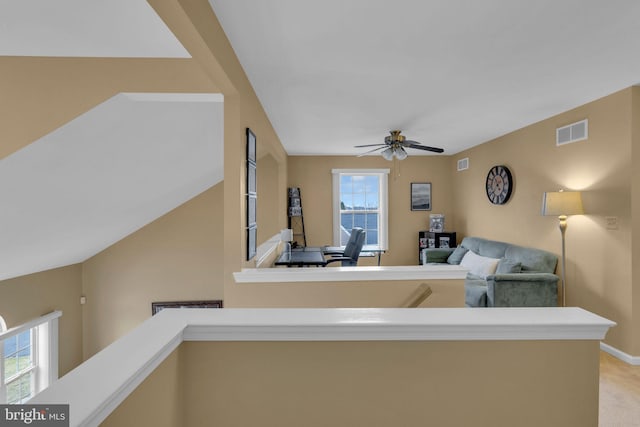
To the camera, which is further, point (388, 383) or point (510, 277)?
point (510, 277)

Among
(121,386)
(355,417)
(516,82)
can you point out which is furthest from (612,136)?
(121,386)

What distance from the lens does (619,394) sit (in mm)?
2682

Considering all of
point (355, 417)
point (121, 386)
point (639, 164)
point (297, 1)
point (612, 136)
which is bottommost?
point (355, 417)

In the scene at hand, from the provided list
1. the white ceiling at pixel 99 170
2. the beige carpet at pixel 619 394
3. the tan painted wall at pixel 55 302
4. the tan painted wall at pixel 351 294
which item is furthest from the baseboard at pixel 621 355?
the tan painted wall at pixel 55 302

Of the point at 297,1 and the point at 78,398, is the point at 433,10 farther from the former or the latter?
the point at 78,398

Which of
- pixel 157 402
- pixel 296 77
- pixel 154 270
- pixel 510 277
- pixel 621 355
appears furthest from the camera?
pixel 154 270

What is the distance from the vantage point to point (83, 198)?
3.20m

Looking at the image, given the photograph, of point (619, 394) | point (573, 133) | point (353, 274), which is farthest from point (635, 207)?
point (353, 274)

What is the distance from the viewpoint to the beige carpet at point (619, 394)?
7.73ft

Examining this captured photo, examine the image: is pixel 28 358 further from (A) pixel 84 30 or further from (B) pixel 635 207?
(B) pixel 635 207

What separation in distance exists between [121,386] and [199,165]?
3.61 m

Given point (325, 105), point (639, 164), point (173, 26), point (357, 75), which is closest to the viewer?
point (173, 26)

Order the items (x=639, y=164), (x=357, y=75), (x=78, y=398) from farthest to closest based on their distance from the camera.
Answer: (x=639, y=164)
(x=357, y=75)
(x=78, y=398)

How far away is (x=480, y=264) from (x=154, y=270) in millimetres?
5047
